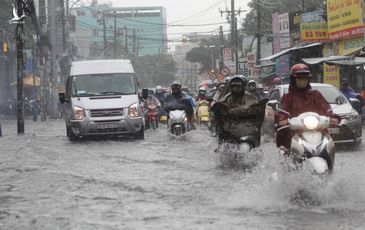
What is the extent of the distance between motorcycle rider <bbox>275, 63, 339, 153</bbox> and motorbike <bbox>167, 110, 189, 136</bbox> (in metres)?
10.0

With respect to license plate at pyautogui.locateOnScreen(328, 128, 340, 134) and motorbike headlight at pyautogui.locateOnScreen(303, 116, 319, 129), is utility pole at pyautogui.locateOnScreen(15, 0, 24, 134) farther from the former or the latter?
motorbike headlight at pyautogui.locateOnScreen(303, 116, 319, 129)

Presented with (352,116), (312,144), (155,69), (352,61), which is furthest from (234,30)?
(155,69)

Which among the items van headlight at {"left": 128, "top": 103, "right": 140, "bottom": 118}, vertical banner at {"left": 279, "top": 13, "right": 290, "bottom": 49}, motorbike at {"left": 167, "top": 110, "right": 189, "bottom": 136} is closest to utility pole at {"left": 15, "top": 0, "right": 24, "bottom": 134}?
van headlight at {"left": 128, "top": 103, "right": 140, "bottom": 118}

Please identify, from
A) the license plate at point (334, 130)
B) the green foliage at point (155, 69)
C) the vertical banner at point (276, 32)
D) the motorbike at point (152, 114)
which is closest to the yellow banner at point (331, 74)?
the motorbike at point (152, 114)

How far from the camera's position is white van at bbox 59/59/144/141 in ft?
57.7

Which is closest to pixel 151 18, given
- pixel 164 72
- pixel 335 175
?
pixel 164 72

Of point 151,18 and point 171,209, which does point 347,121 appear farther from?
point 151,18

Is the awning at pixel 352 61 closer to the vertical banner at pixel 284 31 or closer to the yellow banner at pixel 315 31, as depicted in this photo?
the yellow banner at pixel 315 31

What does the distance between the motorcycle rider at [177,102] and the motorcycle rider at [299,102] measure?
34.1 feet

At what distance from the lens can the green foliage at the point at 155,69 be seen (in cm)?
10394

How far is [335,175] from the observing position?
7.95 metres

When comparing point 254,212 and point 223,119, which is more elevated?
point 223,119

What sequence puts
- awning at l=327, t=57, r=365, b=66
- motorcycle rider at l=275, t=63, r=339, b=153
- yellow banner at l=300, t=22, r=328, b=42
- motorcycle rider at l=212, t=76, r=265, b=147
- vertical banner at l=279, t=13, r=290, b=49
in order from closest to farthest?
motorcycle rider at l=275, t=63, r=339, b=153
motorcycle rider at l=212, t=76, r=265, b=147
awning at l=327, t=57, r=365, b=66
yellow banner at l=300, t=22, r=328, b=42
vertical banner at l=279, t=13, r=290, b=49

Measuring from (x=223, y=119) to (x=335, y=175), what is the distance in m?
3.36
